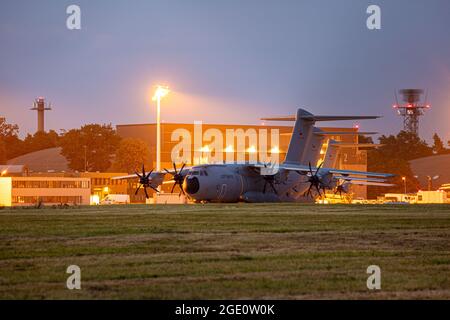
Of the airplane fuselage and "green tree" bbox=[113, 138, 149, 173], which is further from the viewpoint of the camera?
"green tree" bbox=[113, 138, 149, 173]

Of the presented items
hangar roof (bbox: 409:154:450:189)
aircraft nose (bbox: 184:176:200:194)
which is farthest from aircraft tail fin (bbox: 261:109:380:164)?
hangar roof (bbox: 409:154:450:189)

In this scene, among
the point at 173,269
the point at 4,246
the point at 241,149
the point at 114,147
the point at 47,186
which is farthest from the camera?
the point at 114,147

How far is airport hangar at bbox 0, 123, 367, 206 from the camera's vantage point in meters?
104

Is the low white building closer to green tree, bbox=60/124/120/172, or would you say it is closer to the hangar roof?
green tree, bbox=60/124/120/172

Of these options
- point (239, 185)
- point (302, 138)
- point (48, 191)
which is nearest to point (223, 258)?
point (239, 185)

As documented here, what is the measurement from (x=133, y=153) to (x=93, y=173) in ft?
26.2

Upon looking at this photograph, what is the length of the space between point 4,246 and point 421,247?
437 inches

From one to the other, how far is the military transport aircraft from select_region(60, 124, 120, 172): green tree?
86.9 m

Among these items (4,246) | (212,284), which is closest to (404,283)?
(212,284)

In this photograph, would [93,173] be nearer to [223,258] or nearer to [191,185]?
[191,185]

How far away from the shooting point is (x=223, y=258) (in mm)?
18828
